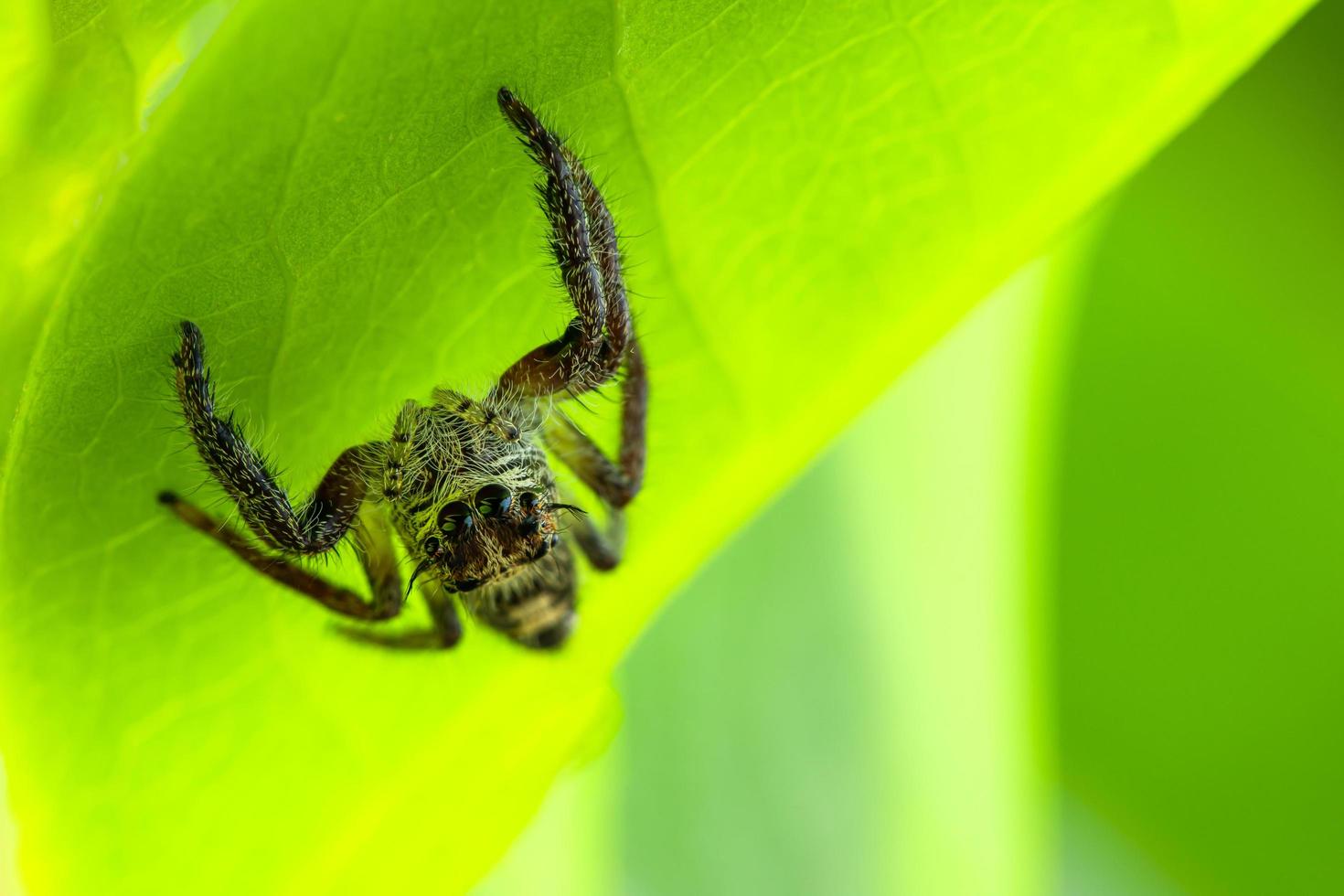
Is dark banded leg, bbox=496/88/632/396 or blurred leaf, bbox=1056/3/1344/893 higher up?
blurred leaf, bbox=1056/3/1344/893

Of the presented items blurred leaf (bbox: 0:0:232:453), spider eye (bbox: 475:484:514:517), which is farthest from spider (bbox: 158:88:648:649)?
blurred leaf (bbox: 0:0:232:453)

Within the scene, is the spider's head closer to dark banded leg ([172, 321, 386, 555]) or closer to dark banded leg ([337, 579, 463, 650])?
dark banded leg ([337, 579, 463, 650])

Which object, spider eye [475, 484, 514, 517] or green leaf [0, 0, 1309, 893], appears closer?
green leaf [0, 0, 1309, 893]

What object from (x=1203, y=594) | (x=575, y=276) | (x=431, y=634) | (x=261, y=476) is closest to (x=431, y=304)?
(x=575, y=276)

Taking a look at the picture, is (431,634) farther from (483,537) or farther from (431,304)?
(431,304)

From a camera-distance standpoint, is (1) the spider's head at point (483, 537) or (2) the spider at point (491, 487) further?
(1) the spider's head at point (483, 537)

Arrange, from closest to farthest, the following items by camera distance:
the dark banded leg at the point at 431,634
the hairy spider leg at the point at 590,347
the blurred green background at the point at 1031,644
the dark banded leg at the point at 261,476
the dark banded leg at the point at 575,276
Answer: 1. the dark banded leg at the point at 261,476
2. the dark banded leg at the point at 575,276
3. the hairy spider leg at the point at 590,347
4. the dark banded leg at the point at 431,634
5. the blurred green background at the point at 1031,644

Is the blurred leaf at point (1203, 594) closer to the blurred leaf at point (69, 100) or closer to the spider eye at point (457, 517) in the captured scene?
Answer: the spider eye at point (457, 517)

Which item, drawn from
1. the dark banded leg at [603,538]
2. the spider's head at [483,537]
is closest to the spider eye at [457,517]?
the spider's head at [483,537]
